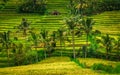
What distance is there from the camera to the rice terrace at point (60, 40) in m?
120

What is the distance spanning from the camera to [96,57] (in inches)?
5384

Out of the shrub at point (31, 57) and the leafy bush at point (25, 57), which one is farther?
the shrub at point (31, 57)

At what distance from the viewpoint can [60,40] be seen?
458 feet

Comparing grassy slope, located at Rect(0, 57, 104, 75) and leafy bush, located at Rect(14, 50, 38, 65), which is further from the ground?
grassy slope, located at Rect(0, 57, 104, 75)

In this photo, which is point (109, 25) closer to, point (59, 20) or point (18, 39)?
point (59, 20)

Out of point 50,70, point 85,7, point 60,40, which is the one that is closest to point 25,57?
point 60,40

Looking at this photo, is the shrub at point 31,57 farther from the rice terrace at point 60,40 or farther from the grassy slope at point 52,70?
the grassy slope at point 52,70

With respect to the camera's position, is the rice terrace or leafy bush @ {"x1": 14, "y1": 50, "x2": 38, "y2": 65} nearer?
the rice terrace

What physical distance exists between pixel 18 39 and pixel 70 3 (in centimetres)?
4863

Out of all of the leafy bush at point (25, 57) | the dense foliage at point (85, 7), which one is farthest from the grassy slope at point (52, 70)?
the dense foliage at point (85, 7)

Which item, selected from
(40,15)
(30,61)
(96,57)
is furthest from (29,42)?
(40,15)

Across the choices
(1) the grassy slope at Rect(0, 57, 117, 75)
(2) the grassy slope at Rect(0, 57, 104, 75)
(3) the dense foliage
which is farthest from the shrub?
(3) the dense foliage

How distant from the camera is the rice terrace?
11975 cm

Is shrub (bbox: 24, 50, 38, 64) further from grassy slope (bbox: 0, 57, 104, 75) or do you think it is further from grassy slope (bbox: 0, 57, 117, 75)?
grassy slope (bbox: 0, 57, 104, 75)
